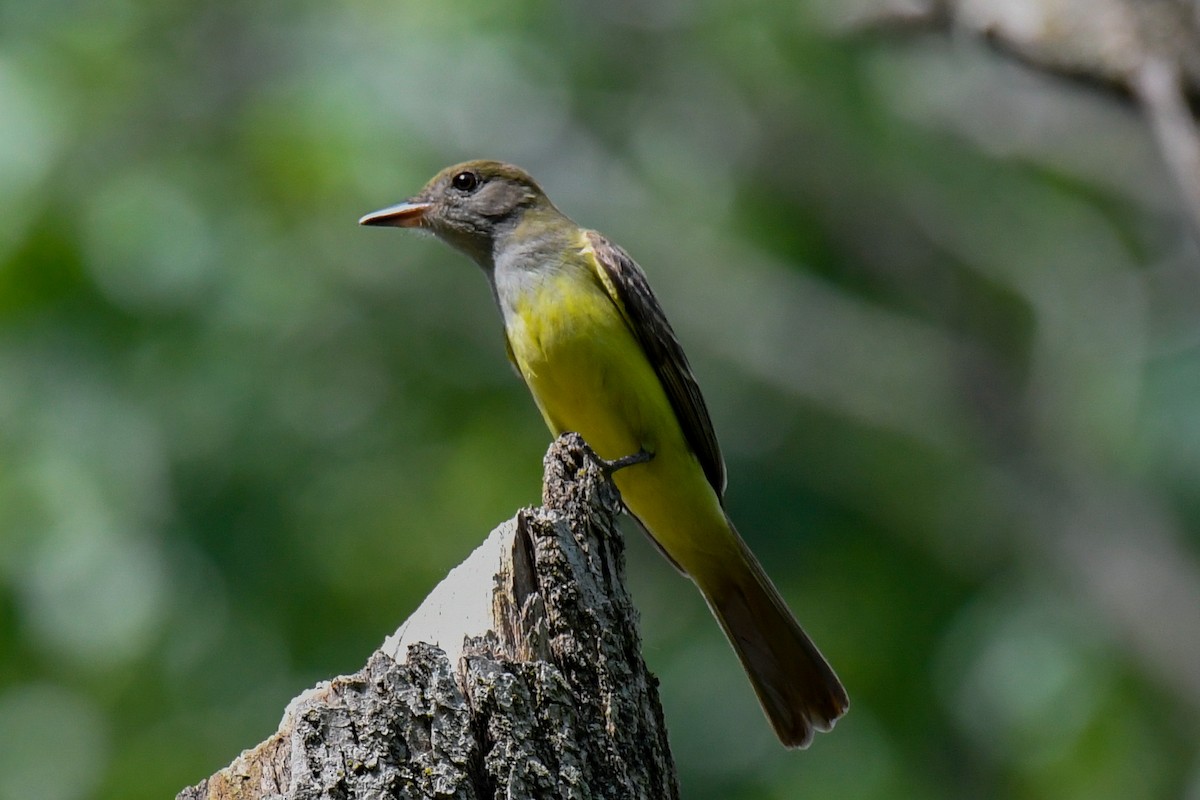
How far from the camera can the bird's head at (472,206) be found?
6.91 metres

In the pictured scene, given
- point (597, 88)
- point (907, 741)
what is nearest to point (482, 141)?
point (597, 88)

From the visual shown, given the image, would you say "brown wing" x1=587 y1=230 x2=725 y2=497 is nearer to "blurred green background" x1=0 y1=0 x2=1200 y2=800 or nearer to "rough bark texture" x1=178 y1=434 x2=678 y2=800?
"blurred green background" x1=0 y1=0 x2=1200 y2=800

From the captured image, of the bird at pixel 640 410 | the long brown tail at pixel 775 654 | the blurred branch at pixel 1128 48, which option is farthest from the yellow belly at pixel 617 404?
the blurred branch at pixel 1128 48

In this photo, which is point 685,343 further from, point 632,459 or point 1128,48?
point 1128,48

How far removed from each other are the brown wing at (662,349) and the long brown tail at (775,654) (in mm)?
458

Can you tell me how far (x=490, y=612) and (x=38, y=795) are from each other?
249 inches

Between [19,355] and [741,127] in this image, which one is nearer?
[19,355]

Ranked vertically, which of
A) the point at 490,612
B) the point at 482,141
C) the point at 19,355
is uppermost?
the point at 482,141

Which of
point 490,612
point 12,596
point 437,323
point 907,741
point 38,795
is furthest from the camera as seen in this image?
point 437,323

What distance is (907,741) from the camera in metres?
10.6

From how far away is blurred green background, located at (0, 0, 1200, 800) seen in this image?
8.82m

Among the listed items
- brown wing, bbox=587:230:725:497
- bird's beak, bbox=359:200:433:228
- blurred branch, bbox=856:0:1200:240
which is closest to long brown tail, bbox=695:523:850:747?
brown wing, bbox=587:230:725:497

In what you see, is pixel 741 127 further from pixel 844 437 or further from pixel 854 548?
pixel 854 548

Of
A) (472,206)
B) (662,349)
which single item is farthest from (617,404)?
(472,206)
